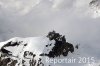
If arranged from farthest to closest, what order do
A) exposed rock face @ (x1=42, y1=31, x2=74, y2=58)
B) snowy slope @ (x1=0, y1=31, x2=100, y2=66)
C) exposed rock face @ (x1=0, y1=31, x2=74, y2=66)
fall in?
exposed rock face @ (x1=42, y1=31, x2=74, y2=58) < exposed rock face @ (x1=0, y1=31, x2=74, y2=66) < snowy slope @ (x1=0, y1=31, x2=100, y2=66)

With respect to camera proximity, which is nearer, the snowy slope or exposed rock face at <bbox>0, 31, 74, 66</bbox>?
the snowy slope

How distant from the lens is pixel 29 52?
18950 cm

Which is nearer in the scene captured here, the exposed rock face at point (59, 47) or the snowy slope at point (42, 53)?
the snowy slope at point (42, 53)

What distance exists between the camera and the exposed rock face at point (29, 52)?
186 m

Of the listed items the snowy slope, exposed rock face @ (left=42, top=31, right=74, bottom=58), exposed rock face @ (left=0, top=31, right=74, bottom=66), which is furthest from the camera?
exposed rock face @ (left=42, top=31, right=74, bottom=58)

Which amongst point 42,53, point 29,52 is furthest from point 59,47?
point 29,52

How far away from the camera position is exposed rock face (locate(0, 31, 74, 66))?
609ft

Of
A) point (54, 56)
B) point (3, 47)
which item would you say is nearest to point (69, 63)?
point (54, 56)

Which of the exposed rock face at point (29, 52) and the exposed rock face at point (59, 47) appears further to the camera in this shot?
the exposed rock face at point (59, 47)

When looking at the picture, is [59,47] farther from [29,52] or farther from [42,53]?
[29,52]

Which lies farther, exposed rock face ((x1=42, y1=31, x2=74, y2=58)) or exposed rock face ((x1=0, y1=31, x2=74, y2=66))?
exposed rock face ((x1=42, y1=31, x2=74, y2=58))

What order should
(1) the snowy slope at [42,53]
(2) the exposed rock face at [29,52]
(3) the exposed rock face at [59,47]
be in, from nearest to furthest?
(1) the snowy slope at [42,53] < (2) the exposed rock face at [29,52] < (3) the exposed rock face at [59,47]

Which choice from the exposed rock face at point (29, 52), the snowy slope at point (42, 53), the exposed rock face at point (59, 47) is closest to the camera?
the snowy slope at point (42, 53)

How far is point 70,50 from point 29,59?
23415 mm
